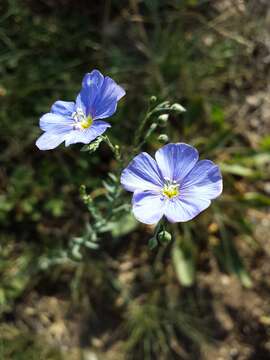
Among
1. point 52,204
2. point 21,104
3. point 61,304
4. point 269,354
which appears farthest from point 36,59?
point 269,354

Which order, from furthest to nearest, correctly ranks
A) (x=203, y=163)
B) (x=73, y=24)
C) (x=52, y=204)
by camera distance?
(x=73, y=24)
(x=52, y=204)
(x=203, y=163)

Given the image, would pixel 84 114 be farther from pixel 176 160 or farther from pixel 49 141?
pixel 176 160

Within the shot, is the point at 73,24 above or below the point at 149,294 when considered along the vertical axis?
above

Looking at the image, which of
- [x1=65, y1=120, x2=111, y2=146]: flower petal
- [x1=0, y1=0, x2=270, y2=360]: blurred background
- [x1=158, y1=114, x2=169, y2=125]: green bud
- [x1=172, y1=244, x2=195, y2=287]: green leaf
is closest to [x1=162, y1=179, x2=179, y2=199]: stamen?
[x1=158, y1=114, x2=169, y2=125]: green bud

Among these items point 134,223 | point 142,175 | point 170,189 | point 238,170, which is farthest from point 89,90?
point 238,170

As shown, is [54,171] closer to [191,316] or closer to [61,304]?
[61,304]

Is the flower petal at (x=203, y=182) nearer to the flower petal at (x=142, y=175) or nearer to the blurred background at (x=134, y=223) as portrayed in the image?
the flower petal at (x=142, y=175)

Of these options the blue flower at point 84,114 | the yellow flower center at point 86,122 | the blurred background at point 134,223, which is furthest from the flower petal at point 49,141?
the blurred background at point 134,223
